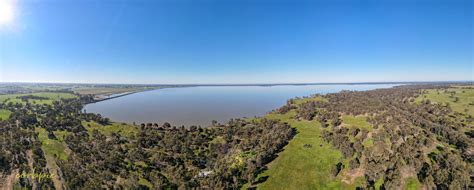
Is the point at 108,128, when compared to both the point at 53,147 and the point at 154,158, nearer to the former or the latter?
the point at 53,147

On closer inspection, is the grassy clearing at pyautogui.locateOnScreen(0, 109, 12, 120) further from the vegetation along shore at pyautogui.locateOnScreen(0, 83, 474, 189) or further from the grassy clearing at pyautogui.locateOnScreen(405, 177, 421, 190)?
the grassy clearing at pyautogui.locateOnScreen(405, 177, 421, 190)

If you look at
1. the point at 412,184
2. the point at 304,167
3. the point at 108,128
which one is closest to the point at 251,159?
the point at 304,167

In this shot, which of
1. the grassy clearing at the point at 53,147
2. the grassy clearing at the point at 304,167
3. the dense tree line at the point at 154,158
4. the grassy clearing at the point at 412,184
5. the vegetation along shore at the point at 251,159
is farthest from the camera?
the grassy clearing at the point at 53,147

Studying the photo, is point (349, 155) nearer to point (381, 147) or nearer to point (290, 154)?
point (381, 147)

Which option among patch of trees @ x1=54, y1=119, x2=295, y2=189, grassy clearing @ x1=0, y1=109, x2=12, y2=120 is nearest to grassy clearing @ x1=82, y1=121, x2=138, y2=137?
patch of trees @ x1=54, y1=119, x2=295, y2=189

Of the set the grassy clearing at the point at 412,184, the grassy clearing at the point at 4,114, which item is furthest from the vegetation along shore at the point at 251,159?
the grassy clearing at the point at 4,114

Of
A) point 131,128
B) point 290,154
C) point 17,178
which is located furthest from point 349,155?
point 131,128

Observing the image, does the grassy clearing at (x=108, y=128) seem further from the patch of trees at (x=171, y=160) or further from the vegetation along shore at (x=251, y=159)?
the patch of trees at (x=171, y=160)
